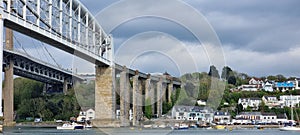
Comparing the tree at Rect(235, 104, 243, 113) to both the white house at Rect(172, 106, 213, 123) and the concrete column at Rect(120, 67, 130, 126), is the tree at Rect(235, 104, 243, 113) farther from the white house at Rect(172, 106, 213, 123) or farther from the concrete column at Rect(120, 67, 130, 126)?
the concrete column at Rect(120, 67, 130, 126)

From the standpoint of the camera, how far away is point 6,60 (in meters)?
101

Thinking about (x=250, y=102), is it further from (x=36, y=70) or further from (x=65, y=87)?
(x=36, y=70)

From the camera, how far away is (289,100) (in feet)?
500

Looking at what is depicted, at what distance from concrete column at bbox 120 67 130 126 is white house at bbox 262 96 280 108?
4664 cm

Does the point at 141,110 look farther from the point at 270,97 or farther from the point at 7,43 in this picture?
the point at 270,97

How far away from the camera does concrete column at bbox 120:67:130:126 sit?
103375 millimetres

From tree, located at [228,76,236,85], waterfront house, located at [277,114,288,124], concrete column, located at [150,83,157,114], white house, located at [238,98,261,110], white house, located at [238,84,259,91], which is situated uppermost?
tree, located at [228,76,236,85]

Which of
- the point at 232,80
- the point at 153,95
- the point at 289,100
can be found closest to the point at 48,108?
the point at 153,95

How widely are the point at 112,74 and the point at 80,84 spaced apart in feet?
129

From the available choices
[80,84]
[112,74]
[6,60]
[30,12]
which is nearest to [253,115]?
[80,84]

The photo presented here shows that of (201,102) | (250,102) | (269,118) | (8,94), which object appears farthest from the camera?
(250,102)

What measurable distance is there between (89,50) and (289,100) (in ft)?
263

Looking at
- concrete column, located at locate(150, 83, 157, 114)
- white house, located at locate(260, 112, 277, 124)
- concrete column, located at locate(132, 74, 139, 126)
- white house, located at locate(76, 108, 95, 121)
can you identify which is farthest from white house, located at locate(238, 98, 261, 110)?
white house, located at locate(76, 108, 95, 121)

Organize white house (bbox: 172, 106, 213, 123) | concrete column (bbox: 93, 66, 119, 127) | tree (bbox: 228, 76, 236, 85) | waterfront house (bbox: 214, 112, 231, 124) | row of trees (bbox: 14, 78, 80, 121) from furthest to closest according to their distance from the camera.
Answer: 1. tree (bbox: 228, 76, 236, 85)
2. waterfront house (bbox: 214, 112, 231, 124)
3. white house (bbox: 172, 106, 213, 123)
4. row of trees (bbox: 14, 78, 80, 121)
5. concrete column (bbox: 93, 66, 119, 127)
